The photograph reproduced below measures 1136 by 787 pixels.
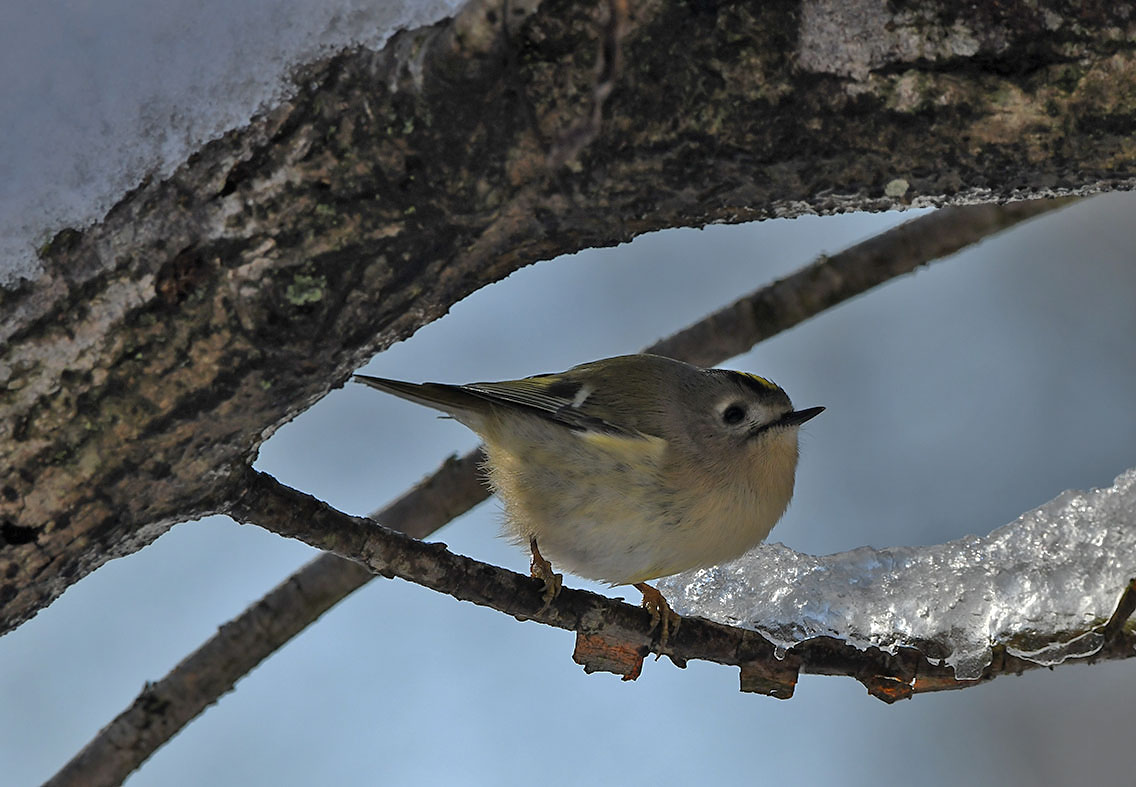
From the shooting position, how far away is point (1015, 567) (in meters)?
1.73

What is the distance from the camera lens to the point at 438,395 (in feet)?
7.42

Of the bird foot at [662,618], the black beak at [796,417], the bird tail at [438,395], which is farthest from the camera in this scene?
the black beak at [796,417]

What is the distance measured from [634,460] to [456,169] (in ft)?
3.62

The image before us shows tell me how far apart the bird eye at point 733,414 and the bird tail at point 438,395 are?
574 mm

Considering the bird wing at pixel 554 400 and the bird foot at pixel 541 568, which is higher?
the bird wing at pixel 554 400

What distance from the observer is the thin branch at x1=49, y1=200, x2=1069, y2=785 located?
1.86 metres

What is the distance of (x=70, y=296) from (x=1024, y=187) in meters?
1.11

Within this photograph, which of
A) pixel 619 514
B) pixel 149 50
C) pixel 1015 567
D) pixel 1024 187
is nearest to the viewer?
pixel 149 50

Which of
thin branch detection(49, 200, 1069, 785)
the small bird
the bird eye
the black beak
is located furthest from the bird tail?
the black beak

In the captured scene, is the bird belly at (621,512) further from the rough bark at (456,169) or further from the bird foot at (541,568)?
the rough bark at (456,169)

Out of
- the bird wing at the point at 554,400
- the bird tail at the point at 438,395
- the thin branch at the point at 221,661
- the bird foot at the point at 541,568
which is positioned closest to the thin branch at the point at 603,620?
the bird foot at the point at 541,568

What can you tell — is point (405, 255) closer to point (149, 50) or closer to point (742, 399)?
point (149, 50)

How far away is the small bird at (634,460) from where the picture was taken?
79.6 inches

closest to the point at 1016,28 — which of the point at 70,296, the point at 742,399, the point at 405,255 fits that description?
the point at 405,255
